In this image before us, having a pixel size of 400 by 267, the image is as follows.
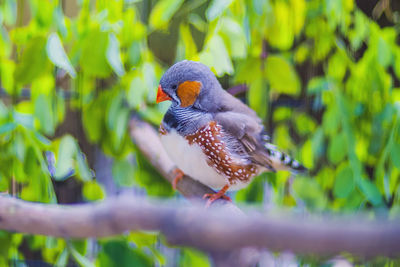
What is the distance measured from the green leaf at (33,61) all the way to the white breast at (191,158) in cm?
27

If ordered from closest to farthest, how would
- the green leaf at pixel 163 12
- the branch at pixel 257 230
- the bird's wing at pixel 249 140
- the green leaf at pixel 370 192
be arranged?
the branch at pixel 257 230 → the bird's wing at pixel 249 140 → the green leaf at pixel 163 12 → the green leaf at pixel 370 192

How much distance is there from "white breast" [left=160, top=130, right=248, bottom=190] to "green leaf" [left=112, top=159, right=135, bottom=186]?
0.62ft

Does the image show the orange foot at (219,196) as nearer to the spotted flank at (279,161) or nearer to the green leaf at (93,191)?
the spotted flank at (279,161)

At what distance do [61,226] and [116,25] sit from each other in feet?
1.50

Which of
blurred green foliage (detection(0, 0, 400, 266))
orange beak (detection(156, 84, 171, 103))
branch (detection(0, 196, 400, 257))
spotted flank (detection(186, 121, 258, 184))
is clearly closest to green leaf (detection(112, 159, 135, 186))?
blurred green foliage (detection(0, 0, 400, 266))

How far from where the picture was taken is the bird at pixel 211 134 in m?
0.41

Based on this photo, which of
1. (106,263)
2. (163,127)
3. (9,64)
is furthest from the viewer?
(9,64)

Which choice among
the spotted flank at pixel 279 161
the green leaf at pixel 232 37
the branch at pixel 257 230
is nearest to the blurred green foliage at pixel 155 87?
the green leaf at pixel 232 37

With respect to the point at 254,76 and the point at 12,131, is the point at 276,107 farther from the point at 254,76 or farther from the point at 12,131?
the point at 12,131

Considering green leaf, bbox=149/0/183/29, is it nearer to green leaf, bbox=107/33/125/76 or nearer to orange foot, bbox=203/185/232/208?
green leaf, bbox=107/33/125/76

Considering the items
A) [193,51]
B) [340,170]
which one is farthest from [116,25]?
[340,170]

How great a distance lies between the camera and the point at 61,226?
0.31 meters

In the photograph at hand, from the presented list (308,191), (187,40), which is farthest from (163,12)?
(308,191)

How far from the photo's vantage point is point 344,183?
29.6 inches
